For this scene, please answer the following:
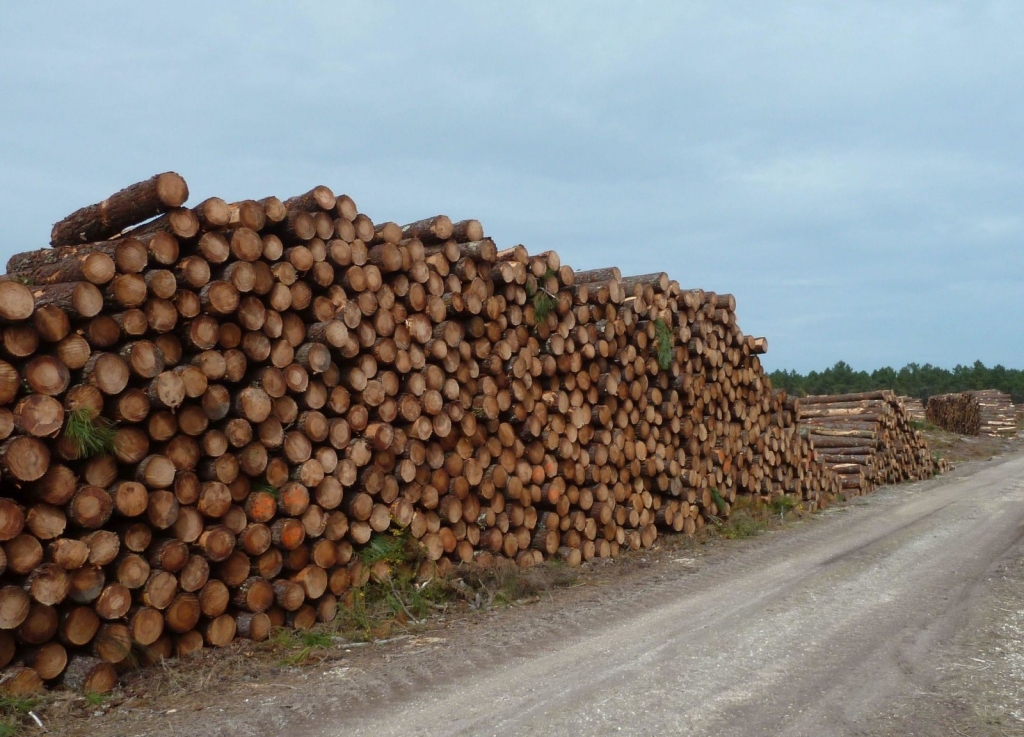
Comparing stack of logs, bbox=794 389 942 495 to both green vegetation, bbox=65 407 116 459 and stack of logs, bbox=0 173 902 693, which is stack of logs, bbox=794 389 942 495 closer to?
stack of logs, bbox=0 173 902 693

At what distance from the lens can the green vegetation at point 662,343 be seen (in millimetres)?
10734

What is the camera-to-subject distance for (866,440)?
16.8 meters

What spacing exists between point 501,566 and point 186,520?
3.30m

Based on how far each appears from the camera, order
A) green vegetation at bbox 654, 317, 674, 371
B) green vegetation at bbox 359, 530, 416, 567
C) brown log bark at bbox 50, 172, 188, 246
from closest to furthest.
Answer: brown log bark at bbox 50, 172, 188, 246
green vegetation at bbox 359, 530, 416, 567
green vegetation at bbox 654, 317, 674, 371

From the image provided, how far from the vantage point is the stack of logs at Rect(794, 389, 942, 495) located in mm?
16328

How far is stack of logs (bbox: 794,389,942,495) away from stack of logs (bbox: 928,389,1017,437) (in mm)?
14462

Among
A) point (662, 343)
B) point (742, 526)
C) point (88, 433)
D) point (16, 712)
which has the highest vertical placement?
point (662, 343)

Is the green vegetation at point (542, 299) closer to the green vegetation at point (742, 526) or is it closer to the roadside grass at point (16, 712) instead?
the green vegetation at point (742, 526)

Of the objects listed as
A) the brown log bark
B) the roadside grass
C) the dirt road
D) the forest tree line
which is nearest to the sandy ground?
the dirt road

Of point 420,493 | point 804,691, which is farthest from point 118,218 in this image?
point 804,691

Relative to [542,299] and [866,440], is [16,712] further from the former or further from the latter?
[866,440]

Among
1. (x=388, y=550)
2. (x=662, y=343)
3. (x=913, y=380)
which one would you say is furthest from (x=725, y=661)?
(x=913, y=380)

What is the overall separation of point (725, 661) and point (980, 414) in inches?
1264

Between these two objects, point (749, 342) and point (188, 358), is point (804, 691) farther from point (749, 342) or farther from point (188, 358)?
point (749, 342)
